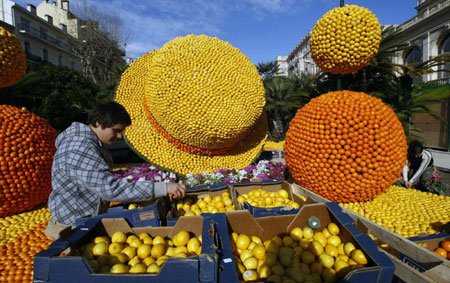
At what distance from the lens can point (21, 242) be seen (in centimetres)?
256

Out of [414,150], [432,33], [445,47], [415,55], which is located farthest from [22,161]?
[415,55]

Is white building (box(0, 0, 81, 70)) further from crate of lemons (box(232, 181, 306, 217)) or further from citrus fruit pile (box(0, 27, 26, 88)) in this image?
crate of lemons (box(232, 181, 306, 217))

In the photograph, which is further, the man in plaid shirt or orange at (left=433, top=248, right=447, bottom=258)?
the man in plaid shirt

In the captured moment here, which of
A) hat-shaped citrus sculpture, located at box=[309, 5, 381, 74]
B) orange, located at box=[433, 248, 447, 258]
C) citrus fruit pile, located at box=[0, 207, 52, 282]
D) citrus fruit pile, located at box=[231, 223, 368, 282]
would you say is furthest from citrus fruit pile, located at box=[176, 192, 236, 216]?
hat-shaped citrus sculpture, located at box=[309, 5, 381, 74]

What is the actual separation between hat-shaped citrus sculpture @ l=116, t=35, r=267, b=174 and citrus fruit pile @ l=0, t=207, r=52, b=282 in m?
1.82

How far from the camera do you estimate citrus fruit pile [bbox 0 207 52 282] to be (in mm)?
2129

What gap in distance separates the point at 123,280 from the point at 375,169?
2756 millimetres

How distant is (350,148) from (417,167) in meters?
3.02

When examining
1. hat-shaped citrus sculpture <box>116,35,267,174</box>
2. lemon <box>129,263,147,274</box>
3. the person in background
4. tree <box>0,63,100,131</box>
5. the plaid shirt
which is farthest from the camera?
tree <box>0,63,100,131</box>

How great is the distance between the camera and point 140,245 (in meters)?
1.73

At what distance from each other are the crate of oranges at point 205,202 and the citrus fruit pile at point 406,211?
1448 mm

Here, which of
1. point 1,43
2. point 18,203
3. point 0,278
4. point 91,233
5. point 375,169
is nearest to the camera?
point 91,233

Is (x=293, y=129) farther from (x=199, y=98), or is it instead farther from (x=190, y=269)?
(x=190, y=269)

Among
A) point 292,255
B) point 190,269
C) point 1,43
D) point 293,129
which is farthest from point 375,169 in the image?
point 1,43
